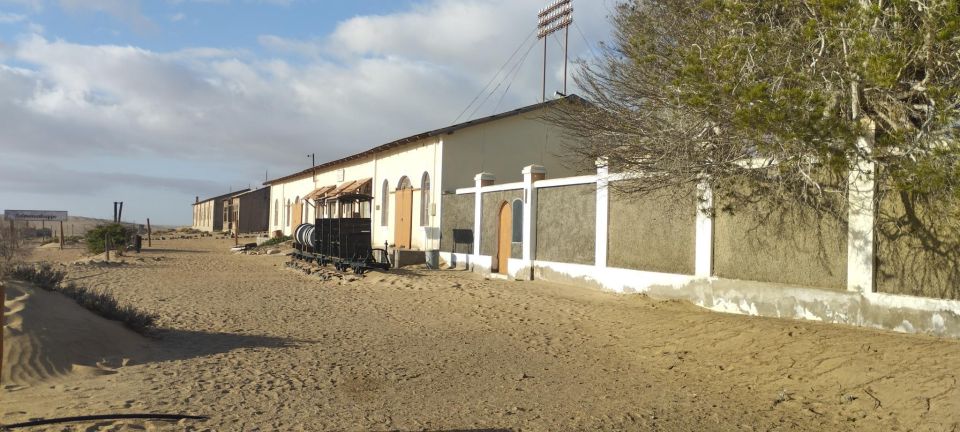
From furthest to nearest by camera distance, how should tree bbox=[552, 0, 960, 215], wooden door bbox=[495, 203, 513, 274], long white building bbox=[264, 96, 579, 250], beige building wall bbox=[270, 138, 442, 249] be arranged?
beige building wall bbox=[270, 138, 442, 249] → long white building bbox=[264, 96, 579, 250] → wooden door bbox=[495, 203, 513, 274] → tree bbox=[552, 0, 960, 215]

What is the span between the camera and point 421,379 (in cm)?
738

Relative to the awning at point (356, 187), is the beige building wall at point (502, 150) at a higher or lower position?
higher

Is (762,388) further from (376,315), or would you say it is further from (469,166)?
(469,166)

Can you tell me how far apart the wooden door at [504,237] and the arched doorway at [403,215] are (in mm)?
6315

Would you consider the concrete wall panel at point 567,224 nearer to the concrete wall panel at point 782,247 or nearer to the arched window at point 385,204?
the concrete wall panel at point 782,247

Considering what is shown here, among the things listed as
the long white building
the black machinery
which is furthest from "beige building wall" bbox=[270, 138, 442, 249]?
the black machinery

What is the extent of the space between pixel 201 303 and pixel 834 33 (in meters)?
11.2

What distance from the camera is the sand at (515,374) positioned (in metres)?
6.04

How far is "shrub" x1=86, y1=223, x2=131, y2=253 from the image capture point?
87.9ft


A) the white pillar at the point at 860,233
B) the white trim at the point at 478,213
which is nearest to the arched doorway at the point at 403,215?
the white trim at the point at 478,213

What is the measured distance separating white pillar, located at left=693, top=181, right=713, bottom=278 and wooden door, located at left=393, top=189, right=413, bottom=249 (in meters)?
13.8

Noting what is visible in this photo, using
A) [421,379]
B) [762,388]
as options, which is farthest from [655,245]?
[421,379]

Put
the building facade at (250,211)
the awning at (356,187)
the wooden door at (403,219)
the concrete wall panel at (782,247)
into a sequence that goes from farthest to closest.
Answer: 1. the building facade at (250,211)
2. the awning at (356,187)
3. the wooden door at (403,219)
4. the concrete wall panel at (782,247)

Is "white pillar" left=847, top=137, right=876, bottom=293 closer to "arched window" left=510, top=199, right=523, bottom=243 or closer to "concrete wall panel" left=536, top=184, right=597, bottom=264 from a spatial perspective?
"concrete wall panel" left=536, top=184, right=597, bottom=264
